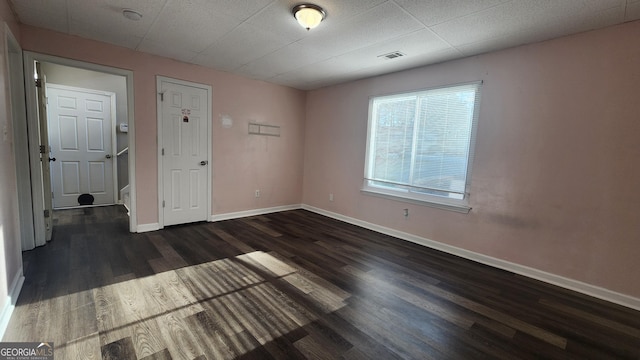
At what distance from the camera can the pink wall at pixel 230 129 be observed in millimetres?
3297

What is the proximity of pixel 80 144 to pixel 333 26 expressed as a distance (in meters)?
5.21

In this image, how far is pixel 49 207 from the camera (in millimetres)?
3297

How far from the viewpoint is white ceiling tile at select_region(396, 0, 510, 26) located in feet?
6.97

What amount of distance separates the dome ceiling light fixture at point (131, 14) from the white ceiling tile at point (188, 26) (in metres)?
0.16

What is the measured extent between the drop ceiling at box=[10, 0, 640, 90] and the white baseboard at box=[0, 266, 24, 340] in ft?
7.93

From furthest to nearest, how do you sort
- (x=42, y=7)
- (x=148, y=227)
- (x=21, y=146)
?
(x=148, y=227), (x=21, y=146), (x=42, y=7)

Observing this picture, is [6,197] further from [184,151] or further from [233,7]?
[233,7]

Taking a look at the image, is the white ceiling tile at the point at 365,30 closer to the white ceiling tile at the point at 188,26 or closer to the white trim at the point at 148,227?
the white ceiling tile at the point at 188,26

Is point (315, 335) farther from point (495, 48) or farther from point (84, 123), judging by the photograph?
point (84, 123)

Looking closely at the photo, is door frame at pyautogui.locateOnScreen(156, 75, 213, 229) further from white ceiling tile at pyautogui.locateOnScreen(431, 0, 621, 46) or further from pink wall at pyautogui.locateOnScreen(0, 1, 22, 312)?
white ceiling tile at pyautogui.locateOnScreen(431, 0, 621, 46)

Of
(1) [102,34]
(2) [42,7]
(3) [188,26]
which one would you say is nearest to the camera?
(2) [42,7]

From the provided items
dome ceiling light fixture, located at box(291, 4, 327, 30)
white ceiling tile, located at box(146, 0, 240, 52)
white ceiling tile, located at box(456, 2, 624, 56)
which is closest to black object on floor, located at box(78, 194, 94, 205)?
white ceiling tile, located at box(146, 0, 240, 52)

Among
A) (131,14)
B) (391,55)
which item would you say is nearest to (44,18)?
(131,14)

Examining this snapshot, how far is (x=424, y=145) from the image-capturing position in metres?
3.70
